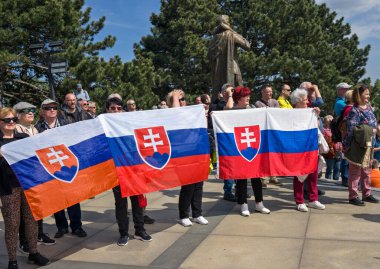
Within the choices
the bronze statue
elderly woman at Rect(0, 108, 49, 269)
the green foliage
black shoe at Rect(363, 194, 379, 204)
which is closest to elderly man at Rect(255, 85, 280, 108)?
black shoe at Rect(363, 194, 379, 204)

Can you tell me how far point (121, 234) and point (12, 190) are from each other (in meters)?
1.31

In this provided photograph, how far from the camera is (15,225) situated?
12.8 feet

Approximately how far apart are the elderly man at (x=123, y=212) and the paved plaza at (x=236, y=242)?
9 centimetres

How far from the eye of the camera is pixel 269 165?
5.45 m

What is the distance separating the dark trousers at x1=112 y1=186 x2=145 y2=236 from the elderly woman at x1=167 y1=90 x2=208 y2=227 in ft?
2.24

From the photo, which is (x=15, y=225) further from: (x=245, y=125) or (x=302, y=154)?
(x=302, y=154)

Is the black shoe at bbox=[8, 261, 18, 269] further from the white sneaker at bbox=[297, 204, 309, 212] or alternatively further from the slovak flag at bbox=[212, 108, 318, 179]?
the white sneaker at bbox=[297, 204, 309, 212]

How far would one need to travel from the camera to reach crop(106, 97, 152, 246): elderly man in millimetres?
4520

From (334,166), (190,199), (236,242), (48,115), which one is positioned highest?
(48,115)

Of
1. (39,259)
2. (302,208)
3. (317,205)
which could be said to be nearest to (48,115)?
(39,259)

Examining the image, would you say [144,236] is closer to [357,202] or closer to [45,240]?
[45,240]

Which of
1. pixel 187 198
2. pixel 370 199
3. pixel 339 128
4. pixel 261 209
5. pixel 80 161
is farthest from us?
pixel 339 128

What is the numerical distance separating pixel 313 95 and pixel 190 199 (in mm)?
2921

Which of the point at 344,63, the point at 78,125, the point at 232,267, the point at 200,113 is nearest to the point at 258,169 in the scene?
the point at 200,113
